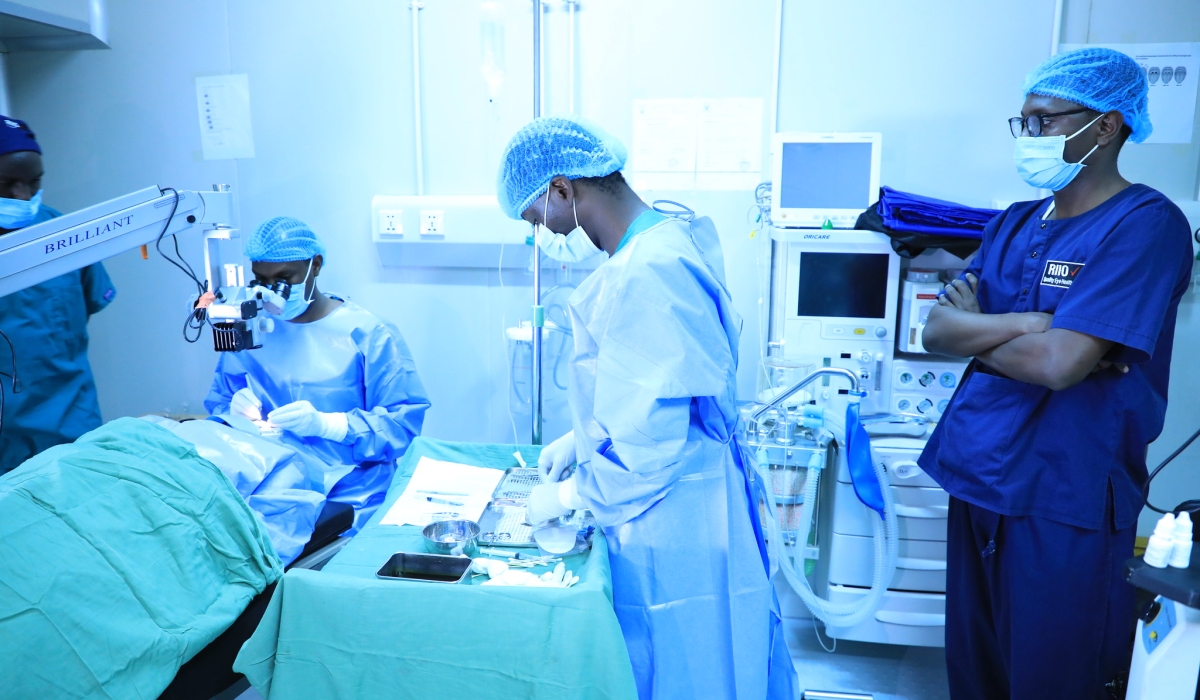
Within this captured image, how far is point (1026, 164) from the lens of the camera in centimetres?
148

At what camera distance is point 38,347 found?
2.20 m

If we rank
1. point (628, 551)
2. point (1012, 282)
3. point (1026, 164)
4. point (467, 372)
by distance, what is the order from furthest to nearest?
point (467, 372), point (1012, 282), point (1026, 164), point (628, 551)

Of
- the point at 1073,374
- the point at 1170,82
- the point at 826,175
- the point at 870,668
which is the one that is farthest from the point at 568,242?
the point at 1170,82

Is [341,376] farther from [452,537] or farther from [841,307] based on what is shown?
[841,307]

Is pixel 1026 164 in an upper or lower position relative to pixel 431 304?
upper

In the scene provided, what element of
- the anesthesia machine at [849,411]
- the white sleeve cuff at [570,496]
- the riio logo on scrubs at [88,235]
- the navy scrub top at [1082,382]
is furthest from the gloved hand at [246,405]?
the navy scrub top at [1082,382]

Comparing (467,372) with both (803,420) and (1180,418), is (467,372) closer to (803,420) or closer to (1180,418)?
(803,420)

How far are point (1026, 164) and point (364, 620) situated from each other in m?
1.51

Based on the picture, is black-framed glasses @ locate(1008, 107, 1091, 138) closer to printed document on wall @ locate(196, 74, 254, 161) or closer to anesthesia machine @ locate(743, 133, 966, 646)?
anesthesia machine @ locate(743, 133, 966, 646)

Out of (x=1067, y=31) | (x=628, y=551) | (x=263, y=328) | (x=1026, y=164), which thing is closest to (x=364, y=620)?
(x=628, y=551)

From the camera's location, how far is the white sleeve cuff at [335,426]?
1.94 metres

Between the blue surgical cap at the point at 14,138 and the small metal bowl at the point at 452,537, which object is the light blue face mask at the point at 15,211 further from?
the small metal bowl at the point at 452,537

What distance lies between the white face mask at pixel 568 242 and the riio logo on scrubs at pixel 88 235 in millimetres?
831

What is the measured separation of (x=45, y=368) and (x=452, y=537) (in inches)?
65.4
